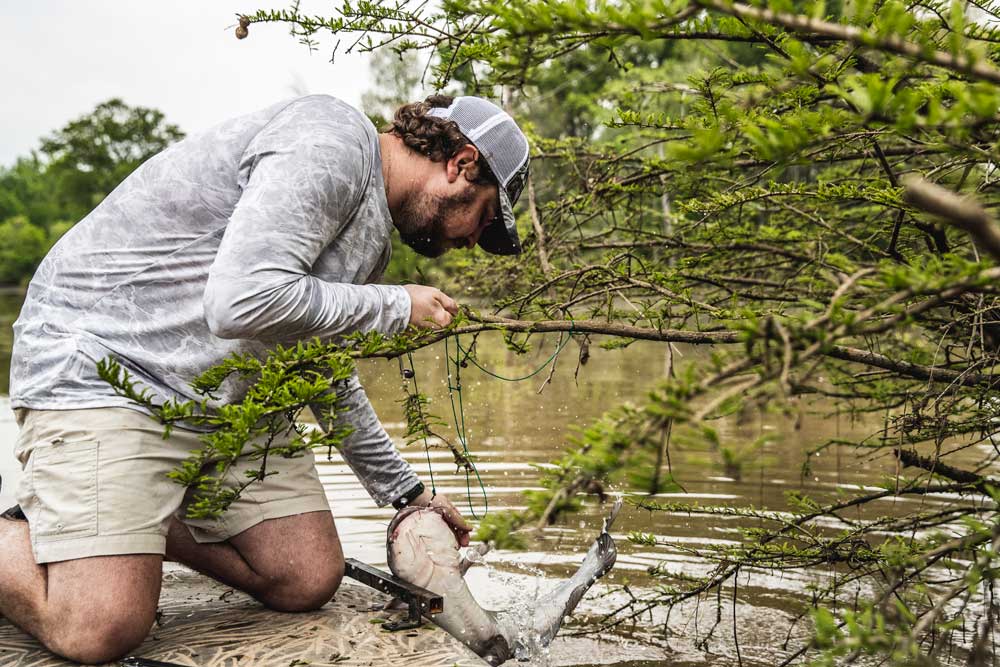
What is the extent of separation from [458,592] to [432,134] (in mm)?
1574

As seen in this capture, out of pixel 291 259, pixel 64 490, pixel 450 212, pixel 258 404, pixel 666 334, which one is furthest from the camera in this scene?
pixel 450 212

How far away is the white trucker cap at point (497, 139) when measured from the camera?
281 centimetres

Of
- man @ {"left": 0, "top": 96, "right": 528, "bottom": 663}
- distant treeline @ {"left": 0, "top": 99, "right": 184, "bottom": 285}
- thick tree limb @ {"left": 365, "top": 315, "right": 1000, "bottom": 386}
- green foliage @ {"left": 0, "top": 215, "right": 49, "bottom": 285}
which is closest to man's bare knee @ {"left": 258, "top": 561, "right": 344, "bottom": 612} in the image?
man @ {"left": 0, "top": 96, "right": 528, "bottom": 663}

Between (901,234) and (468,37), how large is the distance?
200 cm

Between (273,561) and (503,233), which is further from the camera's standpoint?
(273,561)

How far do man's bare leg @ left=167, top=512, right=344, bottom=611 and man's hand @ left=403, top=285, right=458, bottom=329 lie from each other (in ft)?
3.79

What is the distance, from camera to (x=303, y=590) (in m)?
3.31

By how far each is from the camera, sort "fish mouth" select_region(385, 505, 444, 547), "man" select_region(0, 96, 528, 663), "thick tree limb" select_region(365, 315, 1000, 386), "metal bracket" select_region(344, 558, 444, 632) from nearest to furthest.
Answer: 1. "thick tree limb" select_region(365, 315, 1000, 386)
2. "man" select_region(0, 96, 528, 663)
3. "metal bracket" select_region(344, 558, 444, 632)
4. "fish mouth" select_region(385, 505, 444, 547)

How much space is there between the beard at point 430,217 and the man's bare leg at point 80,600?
1.33 meters

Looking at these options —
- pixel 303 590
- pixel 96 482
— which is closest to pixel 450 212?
pixel 96 482

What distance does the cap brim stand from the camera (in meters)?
2.91

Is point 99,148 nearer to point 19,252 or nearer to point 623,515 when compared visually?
point 19,252

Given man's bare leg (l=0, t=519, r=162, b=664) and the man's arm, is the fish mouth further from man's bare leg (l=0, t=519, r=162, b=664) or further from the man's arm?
the man's arm

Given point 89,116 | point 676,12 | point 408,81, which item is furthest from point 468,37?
point 89,116
